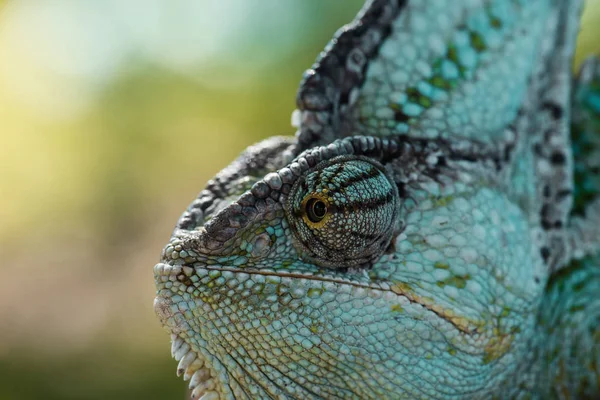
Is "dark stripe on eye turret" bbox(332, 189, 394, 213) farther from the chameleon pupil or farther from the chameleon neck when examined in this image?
the chameleon neck

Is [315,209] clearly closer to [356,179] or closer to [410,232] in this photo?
[356,179]

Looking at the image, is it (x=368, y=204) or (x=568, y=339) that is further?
(x=568, y=339)

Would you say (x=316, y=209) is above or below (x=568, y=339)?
above

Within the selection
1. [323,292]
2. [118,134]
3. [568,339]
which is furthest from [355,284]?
[118,134]

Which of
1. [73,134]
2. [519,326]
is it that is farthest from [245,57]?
[519,326]

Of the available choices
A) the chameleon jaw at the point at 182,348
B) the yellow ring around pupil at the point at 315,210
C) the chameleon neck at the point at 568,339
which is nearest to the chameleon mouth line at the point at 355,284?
the chameleon jaw at the point at 182,348

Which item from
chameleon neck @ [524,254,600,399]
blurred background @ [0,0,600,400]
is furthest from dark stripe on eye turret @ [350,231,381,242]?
blurred background @ [0,0,600,400]

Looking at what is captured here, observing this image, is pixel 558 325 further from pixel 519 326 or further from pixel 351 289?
pixel 351 289

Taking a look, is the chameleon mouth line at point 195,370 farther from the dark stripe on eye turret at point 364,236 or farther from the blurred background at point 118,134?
the blurred background at point 118,134
